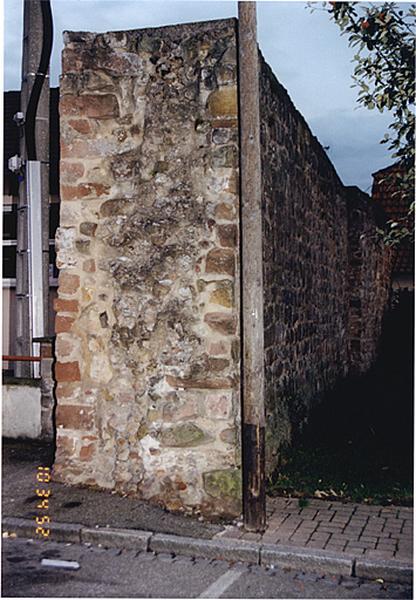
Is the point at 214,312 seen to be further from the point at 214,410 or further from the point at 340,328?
the point at 340,328

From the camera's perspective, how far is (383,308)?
53.3 ft

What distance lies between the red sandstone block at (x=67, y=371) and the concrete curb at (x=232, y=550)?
125 centimetres

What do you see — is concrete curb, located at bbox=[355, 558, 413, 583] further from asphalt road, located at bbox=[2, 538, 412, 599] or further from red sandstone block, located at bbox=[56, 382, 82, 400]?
red sandstone block, located at bbox=[56, 382, 82, 400]

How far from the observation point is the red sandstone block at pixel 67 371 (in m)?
6.41

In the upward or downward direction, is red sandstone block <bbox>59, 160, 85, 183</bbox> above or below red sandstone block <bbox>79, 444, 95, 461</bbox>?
above

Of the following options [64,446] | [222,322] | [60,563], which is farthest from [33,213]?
[60,563]

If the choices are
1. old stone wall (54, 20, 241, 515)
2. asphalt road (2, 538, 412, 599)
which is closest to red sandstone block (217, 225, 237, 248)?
old stone wall (54, 20, 241, 515)

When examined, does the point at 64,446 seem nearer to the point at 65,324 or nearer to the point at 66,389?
the point at 66,389

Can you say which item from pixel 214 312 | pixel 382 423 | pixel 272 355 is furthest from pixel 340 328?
pixel 214 312

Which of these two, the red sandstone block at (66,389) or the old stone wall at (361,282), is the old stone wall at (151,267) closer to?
the red sandstone block at (66,389)

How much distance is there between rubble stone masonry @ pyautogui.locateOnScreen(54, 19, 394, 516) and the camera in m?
5.98

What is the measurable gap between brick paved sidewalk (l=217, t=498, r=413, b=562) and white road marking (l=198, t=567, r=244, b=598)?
0.43 meters

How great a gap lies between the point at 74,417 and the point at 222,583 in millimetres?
2238

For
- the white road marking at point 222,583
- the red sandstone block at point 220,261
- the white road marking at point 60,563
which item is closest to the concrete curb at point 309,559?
the white road marking at point 222,583
